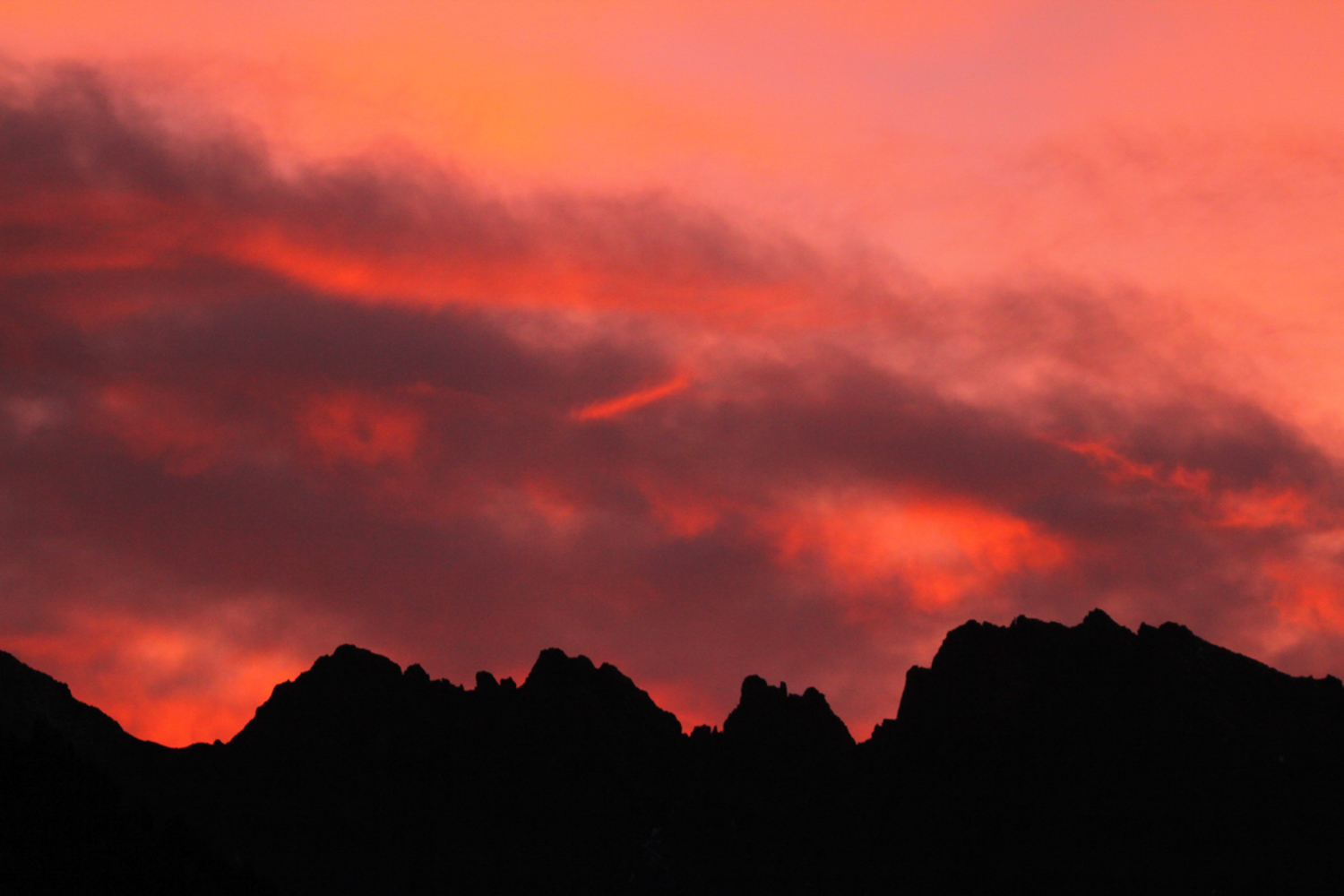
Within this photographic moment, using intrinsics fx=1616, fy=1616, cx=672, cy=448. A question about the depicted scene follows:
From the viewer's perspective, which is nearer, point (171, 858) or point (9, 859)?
point (9, 859)

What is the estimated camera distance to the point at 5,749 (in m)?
195

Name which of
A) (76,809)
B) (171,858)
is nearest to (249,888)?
(171,858)

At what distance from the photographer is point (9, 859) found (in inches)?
6727

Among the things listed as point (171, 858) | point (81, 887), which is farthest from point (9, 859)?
point (171, 858)

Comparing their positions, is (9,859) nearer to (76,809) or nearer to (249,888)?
(76,809)

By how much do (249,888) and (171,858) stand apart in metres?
11.6

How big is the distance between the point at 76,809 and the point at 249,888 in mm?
23621

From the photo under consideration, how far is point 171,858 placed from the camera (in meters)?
192

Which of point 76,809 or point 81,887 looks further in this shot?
point 76,809

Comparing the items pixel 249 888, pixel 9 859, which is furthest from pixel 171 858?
pixel 9 859

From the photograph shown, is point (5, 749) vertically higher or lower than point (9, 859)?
higher

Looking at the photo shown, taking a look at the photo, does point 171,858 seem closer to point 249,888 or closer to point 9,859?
point 249,888

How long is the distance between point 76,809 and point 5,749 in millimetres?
13701

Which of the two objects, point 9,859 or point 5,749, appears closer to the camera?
point 9,859
